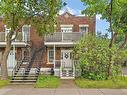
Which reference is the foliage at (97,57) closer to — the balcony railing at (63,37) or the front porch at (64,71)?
the front porch at (64,71)

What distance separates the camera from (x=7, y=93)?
2189 cm

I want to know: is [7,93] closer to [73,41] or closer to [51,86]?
[51,86]

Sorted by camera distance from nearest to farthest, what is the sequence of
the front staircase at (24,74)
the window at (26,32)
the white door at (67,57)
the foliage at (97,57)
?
the front staircase at (24,74)
the foliage at (97,57)
the window at (26,32)
the white door at (67,57)

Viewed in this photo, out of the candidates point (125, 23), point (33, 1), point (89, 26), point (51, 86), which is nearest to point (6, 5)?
point (33, 1)

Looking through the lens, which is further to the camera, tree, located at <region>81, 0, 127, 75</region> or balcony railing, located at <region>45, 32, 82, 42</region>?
balcony railing, located at <region>45, 32, 82, 42</region>

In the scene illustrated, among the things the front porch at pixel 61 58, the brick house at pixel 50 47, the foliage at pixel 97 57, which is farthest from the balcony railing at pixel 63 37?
the foliage at pixel 97 57

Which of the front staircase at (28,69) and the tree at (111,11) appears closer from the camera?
the front staircase at (28,69)

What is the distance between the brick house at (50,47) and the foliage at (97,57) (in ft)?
7.30

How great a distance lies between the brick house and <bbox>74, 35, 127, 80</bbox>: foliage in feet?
7.30

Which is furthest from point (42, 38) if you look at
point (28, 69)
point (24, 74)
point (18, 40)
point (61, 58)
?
point (24, 74)

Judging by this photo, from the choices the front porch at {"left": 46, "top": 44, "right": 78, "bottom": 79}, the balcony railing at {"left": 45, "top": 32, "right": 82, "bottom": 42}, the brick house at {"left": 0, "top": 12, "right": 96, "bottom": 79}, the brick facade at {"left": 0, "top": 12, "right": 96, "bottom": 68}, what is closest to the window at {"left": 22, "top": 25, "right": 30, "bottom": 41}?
the brick house at {"left": 0, "top": 12, "right": 96, "bottom": 79}

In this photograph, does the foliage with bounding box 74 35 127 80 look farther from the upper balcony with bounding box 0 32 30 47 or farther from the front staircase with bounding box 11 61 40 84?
the upper balcony with bounding box 0 32 30 47

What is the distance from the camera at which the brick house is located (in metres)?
36.9

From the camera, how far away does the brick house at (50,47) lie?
36.9 m
